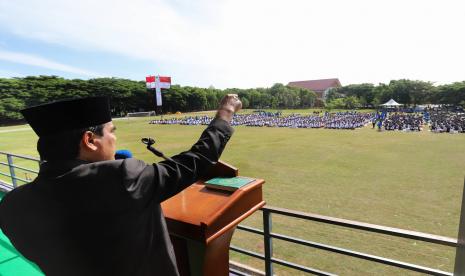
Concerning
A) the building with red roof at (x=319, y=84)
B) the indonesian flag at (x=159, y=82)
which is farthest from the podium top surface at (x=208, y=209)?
the building with red roof at (x=319, y=84)

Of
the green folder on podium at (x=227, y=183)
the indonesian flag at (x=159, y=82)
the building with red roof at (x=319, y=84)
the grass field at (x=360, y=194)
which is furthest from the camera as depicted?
the building with red roof at (x=319, y=84)

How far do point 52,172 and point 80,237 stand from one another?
10.2 inches

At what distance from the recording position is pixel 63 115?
104 cm

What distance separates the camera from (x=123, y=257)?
1.12 metres

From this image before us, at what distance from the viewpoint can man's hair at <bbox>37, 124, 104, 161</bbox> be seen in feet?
3.43

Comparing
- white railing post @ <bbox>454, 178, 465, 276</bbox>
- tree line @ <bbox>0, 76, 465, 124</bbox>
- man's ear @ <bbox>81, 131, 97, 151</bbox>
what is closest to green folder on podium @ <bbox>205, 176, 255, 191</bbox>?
man's ear @ <bbox>81, 131, 97, 151</bbox>

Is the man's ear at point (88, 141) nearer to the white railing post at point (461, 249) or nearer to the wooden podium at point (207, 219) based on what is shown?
the wooden podium at point (207, 219)

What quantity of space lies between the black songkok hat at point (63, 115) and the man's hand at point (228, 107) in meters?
0.51

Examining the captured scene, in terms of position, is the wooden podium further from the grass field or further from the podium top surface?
the grass field

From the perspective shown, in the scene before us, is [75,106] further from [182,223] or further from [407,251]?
[407,251]

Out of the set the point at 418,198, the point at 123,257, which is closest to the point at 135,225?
the point at 123,257

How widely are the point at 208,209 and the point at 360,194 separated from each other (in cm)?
671

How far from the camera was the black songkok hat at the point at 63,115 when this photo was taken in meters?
1.04

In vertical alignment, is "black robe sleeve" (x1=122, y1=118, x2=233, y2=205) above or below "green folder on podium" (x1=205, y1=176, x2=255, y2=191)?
above
